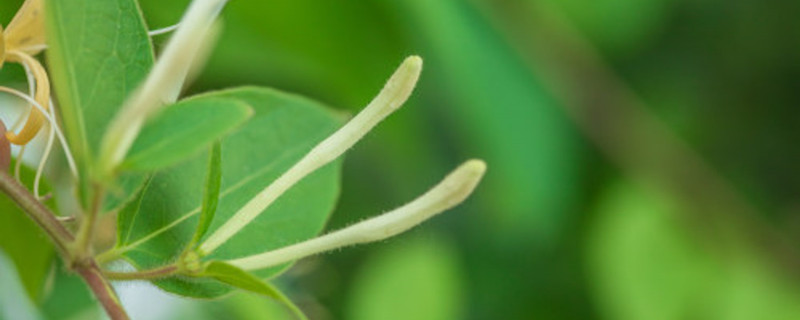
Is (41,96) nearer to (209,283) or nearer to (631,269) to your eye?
(209,283)

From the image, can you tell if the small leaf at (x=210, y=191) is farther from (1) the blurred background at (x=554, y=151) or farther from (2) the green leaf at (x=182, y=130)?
(1) the blurred background at (x=554, y=151)

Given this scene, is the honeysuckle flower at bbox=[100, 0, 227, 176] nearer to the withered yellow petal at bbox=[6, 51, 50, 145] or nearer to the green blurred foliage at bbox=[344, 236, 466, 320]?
the withered yellow petal at bbox=[6, 51, 50, 145]

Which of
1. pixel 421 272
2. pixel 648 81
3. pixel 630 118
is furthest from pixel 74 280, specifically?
pixel 648 81

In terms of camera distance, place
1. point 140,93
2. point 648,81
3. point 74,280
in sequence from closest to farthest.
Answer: point 140,93 → point 74,280 → point 648,81

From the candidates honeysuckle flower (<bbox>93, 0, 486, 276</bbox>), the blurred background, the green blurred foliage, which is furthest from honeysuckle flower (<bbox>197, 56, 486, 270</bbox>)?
the green blurred foliage

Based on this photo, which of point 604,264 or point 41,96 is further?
point 604,264

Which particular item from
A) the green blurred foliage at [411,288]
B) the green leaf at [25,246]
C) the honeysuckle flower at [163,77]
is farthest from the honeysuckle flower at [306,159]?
the green blurred foliage at [411,288]
